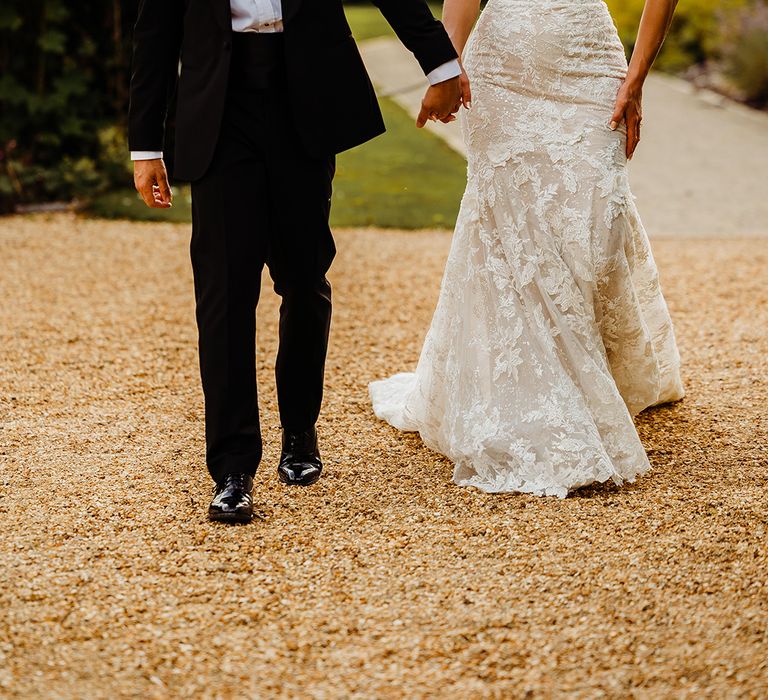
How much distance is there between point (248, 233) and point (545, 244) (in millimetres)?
1057

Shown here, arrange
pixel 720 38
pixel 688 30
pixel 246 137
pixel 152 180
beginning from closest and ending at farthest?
pixel 246 137 → pixel 152 180 → pixel 720 38 → pixel 688 30

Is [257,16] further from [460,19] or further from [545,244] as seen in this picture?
[545,244]

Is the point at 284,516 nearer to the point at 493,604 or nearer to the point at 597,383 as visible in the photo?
the point at 493,604

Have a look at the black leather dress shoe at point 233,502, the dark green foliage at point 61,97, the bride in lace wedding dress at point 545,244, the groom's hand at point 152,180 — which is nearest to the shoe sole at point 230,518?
the black leather dress shoe at point 233,502

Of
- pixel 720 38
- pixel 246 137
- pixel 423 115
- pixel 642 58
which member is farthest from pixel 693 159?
pixel 246 137

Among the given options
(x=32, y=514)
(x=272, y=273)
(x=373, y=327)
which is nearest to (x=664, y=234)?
(x=373, y=327)

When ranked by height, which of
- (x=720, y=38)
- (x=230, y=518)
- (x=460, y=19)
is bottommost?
(x=720, y=38)

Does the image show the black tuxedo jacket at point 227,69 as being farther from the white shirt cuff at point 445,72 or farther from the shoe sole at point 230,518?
the shoe sole at point 230,518

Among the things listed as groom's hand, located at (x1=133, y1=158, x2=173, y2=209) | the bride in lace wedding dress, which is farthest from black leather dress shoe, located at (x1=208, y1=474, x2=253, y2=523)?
groom's hand, located at (x1=133, y1=158, x2=173, y2=209)

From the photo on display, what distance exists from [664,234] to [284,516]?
17.6ft

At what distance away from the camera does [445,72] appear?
3244 mm

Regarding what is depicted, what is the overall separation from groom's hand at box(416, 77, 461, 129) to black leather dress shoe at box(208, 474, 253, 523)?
1204 mm

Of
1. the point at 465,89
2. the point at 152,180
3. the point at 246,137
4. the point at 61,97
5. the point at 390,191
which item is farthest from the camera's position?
the point at 390,191

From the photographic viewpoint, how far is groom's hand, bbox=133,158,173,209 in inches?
126
